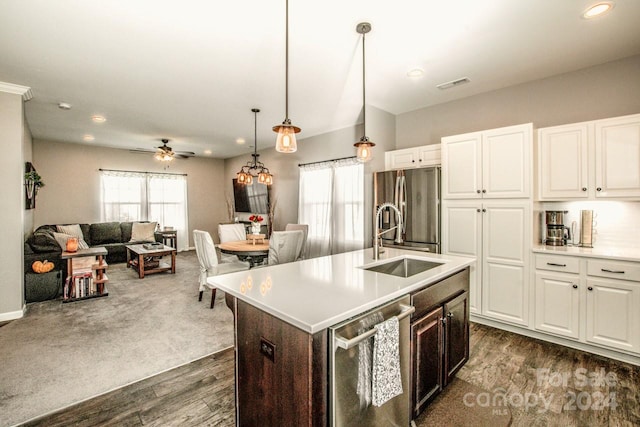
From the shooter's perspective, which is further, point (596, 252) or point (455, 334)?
point (596, 252)

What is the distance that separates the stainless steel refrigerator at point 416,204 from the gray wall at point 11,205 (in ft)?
13.8

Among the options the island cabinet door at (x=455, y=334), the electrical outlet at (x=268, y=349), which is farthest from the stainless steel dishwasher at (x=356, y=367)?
the island cabinet door at (x=455, y=334)

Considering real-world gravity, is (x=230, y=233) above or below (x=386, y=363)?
above

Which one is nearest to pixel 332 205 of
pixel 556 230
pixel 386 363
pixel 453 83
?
pixel 453 83

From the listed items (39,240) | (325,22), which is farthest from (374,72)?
(39,240)

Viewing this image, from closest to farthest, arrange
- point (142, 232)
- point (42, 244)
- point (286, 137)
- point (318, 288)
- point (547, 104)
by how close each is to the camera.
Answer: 1. point (318, 288)
2. point (286, 137)
3. point (547, 104)
4. point (42, 244)
5. point (142, 232)

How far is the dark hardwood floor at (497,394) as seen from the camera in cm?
184

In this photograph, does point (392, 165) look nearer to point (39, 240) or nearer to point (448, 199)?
point (448, 199)

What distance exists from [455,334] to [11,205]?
4843 mm

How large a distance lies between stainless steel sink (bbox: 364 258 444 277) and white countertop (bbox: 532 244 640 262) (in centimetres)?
136

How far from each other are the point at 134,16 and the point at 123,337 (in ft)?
9.48

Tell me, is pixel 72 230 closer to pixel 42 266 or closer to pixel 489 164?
pixel 42 266

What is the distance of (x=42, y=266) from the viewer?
403 cm

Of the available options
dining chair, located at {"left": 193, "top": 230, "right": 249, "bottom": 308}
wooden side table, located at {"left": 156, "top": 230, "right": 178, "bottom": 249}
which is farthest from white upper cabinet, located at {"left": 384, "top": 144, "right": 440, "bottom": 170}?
wooden side table, located at {"left": 156, "top": 230, "right": 178, "bottom": 249}
